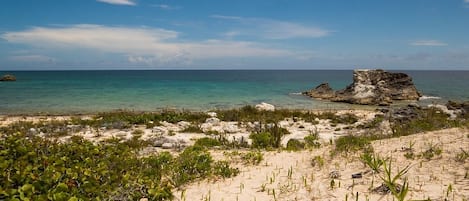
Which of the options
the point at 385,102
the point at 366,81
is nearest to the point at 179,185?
the point at 385,102

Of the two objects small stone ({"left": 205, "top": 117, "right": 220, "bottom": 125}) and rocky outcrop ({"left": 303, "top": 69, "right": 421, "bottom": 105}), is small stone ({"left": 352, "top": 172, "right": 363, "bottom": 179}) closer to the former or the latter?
small stone ({"left": 205, "top": 117, "right": 220, "bottom": 125})

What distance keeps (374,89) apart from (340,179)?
35155 millimetres

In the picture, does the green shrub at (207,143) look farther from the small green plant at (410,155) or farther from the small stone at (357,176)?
the small green plant at (410,155)

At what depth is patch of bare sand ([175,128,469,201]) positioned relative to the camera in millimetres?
6004

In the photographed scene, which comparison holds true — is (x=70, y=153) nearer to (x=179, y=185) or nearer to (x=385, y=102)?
(x=179, y=185)

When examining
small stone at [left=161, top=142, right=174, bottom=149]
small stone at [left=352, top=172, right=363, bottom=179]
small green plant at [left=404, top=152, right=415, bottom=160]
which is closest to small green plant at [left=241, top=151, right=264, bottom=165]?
small stone at [left=352, top=172, right=363, bottom=179]

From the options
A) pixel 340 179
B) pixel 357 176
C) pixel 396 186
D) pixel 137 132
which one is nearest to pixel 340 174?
pixel 340 179

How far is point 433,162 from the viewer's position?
7.23 metres

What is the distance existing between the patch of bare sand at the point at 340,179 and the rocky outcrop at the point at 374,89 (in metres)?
29.7

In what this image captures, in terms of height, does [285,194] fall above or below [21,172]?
below

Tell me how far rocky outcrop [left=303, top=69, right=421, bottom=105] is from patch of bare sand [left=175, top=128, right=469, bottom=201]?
29.7 m

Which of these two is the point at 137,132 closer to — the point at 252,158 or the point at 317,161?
the point at 252,158

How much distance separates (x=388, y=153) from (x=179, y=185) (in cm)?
518

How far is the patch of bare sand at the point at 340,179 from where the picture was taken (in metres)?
6.00
